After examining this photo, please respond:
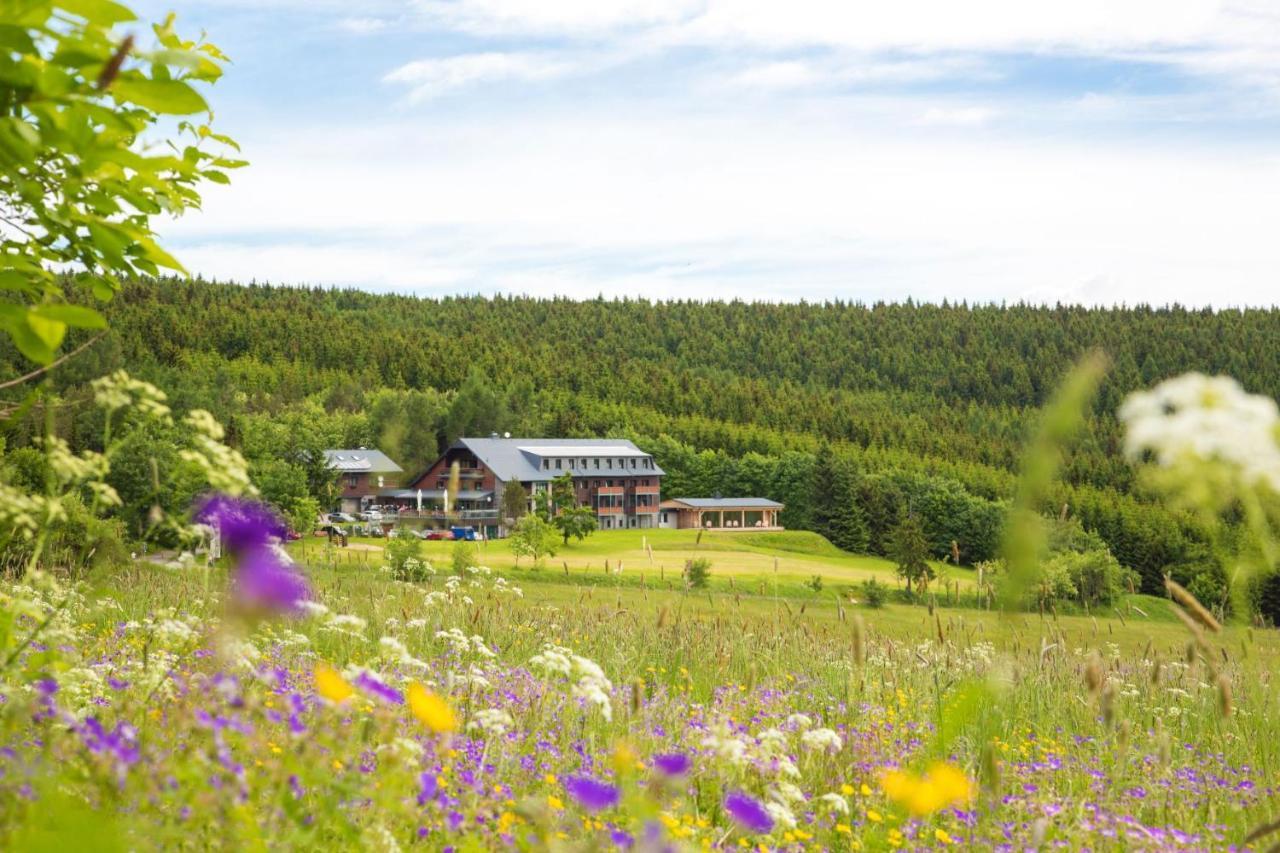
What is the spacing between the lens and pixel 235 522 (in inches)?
149

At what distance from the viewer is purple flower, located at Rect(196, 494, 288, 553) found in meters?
3.71

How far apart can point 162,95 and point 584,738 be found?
385 cm

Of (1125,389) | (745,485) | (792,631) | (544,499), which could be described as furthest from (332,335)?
(792,631)

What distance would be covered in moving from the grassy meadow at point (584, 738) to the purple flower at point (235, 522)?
354 mm

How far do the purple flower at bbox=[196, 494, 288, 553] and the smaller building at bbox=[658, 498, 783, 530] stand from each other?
113 m

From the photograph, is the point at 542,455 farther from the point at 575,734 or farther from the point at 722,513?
the point at 575,734

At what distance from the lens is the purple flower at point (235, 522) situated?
12.2ft

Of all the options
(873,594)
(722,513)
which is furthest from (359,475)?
(873,594)

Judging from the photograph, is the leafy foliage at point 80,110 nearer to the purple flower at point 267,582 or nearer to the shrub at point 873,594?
the purple flower at point 267,582

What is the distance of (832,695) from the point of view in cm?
729

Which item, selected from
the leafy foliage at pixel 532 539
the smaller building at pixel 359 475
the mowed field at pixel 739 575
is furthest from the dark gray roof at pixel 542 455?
the leafy foliage at pixel 532 539

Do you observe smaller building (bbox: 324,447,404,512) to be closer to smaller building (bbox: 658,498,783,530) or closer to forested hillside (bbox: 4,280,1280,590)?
forested hillside (bbox: 4,280,1280,590)

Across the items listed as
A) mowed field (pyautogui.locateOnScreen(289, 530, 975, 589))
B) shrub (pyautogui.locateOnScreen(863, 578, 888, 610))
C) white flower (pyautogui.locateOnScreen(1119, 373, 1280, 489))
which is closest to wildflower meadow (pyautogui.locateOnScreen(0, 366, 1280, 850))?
white flower (pyautogui.locateOnScreen(1119, 373, 1280, 489))

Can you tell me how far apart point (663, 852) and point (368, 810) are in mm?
1862
